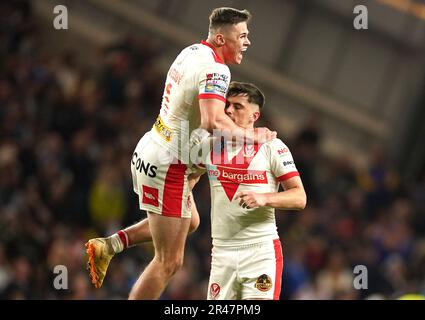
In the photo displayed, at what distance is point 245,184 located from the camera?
20.1 ft

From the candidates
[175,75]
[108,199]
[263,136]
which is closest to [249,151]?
[263,136]

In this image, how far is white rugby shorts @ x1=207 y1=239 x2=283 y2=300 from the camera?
5.96 metres

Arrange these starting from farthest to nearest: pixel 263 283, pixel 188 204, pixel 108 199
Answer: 1. pixel 108 199
2. pixel 188 204
3. pixel 263 283

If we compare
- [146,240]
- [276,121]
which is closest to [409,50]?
[276,121]

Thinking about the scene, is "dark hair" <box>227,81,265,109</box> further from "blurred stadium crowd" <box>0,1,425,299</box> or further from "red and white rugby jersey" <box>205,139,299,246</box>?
"blurred stadium crowd" <box>0,1,425,299</box>

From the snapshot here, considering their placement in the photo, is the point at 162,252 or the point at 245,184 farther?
the point at 162,252

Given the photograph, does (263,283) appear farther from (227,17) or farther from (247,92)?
(227,17)

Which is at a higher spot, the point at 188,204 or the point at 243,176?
the point at 243,176

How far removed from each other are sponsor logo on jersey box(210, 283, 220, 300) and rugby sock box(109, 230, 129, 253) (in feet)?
2.71

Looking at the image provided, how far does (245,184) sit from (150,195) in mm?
667

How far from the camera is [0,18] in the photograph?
12.0 m

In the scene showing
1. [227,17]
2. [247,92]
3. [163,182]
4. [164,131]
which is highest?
[227,17]
